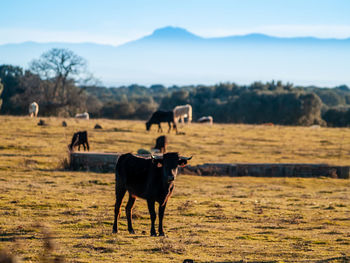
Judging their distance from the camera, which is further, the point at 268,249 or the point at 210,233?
the point at 210,233

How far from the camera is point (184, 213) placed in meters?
14.7

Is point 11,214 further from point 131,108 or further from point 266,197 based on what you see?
point 131,108

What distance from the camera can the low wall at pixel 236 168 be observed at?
2327cm

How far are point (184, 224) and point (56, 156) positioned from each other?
44.7ft

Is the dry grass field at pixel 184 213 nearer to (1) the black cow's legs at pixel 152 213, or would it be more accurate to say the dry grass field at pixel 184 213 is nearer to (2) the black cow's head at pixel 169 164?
(1) the black cow's legs at pixel 152 213

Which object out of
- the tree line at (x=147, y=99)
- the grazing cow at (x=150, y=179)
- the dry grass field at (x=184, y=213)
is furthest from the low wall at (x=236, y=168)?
the tree line at (x=147, y=99)

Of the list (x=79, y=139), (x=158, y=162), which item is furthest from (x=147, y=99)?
(x=158, y=162)

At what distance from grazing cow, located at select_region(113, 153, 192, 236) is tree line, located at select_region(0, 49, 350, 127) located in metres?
45.4

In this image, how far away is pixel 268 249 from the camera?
1062 cm

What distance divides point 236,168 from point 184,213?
1018 centimetres

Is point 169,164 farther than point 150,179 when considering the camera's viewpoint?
No

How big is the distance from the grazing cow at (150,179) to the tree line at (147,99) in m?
45.4

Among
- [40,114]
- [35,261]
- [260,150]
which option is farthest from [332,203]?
[40,114]

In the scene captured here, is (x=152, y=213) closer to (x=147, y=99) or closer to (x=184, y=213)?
(x=184, y=213)
